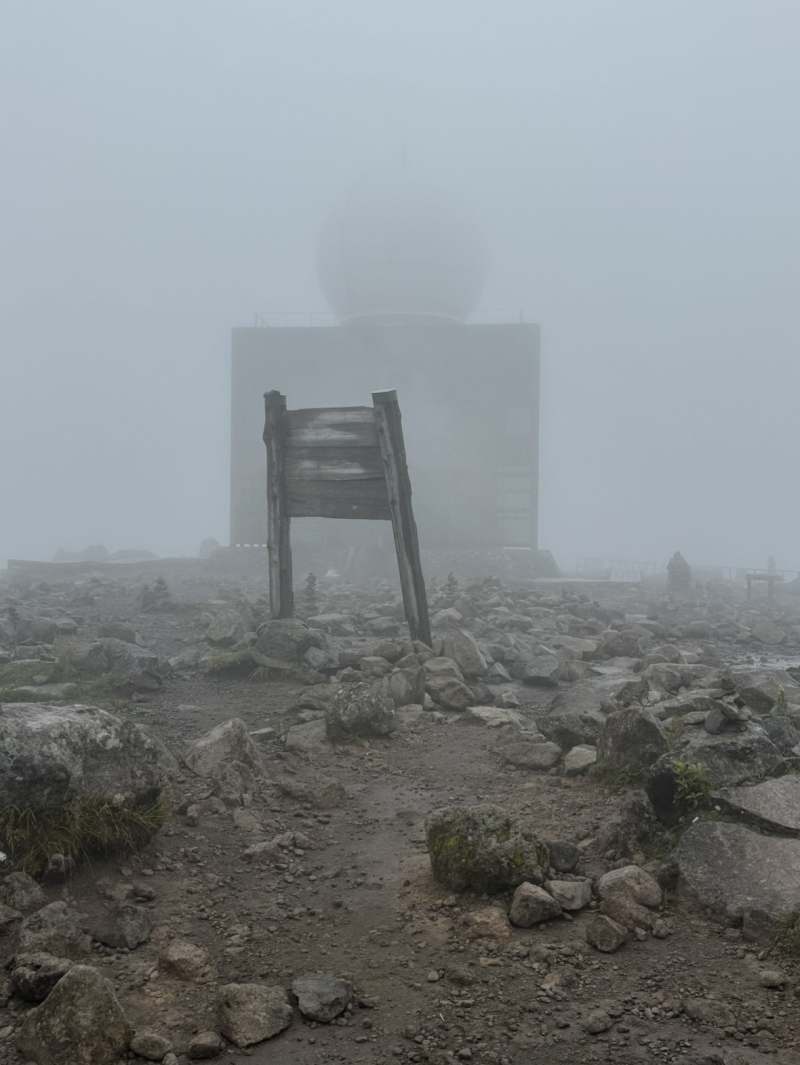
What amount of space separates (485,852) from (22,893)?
1681mm

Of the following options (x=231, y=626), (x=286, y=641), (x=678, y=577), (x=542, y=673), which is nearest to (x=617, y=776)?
(x=542, y=673)

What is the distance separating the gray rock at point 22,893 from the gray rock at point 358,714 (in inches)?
103

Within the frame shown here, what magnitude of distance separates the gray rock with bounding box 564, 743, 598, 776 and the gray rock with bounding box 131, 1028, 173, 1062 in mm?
2912

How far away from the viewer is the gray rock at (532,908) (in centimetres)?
293

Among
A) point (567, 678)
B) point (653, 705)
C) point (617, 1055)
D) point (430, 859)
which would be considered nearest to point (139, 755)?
point (430, 859)

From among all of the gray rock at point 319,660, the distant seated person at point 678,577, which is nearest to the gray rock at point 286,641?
the gray rock at point 319,660

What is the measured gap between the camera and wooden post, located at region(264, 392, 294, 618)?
850 cm

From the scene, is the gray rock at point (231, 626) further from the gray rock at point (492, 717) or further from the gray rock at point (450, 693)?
the gray rock at point (492, 717)

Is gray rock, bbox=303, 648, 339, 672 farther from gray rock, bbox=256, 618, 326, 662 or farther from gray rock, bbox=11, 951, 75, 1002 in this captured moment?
gray rock, bbox=11, 951, 75, 1002

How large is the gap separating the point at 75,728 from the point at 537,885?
201cm

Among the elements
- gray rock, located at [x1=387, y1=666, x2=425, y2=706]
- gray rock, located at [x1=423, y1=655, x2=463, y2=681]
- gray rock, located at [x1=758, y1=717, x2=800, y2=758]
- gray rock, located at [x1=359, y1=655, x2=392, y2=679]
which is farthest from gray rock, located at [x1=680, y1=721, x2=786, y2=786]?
gray rock, located at [x1=359, y1=655, x2=392, y2=679]

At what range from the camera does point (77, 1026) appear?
86.7 inches

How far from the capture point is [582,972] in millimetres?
2639

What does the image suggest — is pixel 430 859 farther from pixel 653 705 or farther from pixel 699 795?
pixel 653 705
